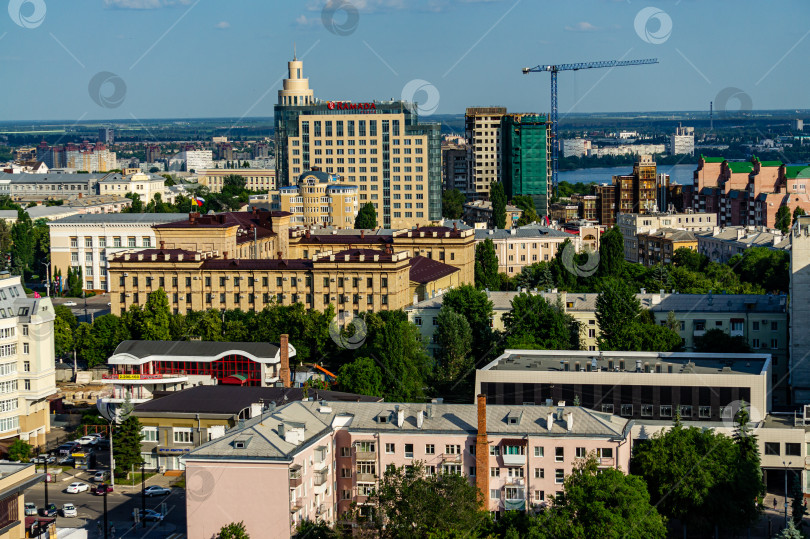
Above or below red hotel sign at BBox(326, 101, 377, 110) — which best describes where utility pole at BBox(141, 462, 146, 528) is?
below

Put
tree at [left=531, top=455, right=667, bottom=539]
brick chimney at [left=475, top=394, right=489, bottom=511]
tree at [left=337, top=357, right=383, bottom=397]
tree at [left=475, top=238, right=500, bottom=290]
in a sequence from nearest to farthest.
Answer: tree at [left=531, top=455, right=667, bottom=539]
brick chimney at [left=475, top=394, right=489, bottom=511]
tree at [left=337, top=357, right=383, bottom=397]
tree at [left=475, top=238, right=500, bottom=290]

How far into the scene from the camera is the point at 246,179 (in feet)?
449

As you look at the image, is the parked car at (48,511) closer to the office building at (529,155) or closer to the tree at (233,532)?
the tree at (233,532)

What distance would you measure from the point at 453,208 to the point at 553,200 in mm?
18901

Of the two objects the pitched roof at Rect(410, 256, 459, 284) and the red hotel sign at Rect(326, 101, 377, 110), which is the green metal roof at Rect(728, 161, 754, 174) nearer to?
the red hotel sign at Rect(326, 101, 377, 110)

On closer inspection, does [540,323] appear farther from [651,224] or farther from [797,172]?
[797,172]

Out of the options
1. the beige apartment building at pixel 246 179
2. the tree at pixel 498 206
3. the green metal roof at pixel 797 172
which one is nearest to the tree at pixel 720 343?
the tree at pixel 498 206

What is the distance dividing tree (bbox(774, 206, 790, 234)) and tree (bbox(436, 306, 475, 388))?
147 feet

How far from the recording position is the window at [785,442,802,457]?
3309 cm

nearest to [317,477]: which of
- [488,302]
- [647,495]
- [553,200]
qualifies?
[647,495]

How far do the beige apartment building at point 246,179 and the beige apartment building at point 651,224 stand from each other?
2115 inches

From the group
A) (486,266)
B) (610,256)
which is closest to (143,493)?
(486,266)

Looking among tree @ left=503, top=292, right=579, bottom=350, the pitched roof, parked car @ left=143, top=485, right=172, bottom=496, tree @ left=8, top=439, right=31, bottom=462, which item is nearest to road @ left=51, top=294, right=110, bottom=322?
the pitched roof

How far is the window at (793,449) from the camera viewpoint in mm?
33094
